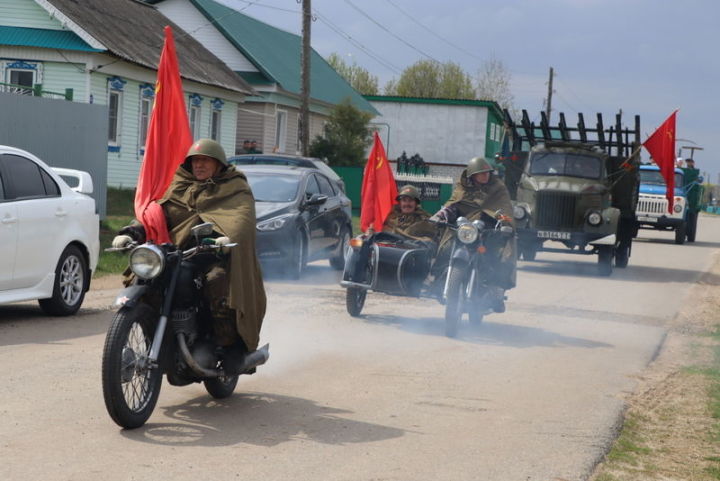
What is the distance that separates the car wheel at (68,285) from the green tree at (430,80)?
80.6m

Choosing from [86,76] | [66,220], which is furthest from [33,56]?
[66,220]

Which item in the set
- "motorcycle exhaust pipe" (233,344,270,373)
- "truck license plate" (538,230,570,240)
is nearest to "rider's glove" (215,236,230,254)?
"motorcycle exhaust pipe" (233,344,270,373)

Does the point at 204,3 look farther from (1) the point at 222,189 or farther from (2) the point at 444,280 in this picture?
(1) the point at 222,189

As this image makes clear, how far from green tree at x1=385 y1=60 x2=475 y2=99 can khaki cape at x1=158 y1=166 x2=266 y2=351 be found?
84.8m

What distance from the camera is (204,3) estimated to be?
41281mm

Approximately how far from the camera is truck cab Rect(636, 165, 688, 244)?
112ft

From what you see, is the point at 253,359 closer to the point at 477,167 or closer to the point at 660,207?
the point at 477,167

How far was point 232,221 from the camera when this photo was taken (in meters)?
6.96

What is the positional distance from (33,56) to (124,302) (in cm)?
2367

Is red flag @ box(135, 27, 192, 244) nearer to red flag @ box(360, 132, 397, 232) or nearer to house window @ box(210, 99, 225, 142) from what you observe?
red flag @ box(360, 132, 397, 232)

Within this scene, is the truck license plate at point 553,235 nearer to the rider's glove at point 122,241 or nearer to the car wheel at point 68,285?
the car wheel at point 68,285

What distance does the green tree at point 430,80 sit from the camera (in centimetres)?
9131

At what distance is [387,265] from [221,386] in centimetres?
469

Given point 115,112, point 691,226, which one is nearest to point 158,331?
point 115,112
